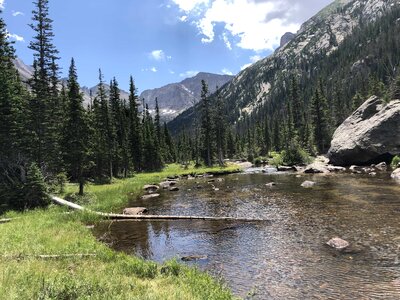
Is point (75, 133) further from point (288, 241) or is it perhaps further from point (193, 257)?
point (288, 241)

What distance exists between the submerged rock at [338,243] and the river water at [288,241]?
0.39 m

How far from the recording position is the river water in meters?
13.9

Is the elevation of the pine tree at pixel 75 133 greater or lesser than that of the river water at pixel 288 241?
greater

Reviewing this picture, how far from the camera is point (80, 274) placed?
1228cm

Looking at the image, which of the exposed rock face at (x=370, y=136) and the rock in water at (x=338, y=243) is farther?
the exposed rock face at (x=370, y=136)

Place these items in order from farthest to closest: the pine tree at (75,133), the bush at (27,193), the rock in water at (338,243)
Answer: the pine tree at (75,133) < the bush at (27,193) < the rock in water at (338,243)

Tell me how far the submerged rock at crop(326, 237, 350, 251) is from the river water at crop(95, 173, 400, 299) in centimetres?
39

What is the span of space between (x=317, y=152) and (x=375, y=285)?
297ft

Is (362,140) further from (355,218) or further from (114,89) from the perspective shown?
(114,89)

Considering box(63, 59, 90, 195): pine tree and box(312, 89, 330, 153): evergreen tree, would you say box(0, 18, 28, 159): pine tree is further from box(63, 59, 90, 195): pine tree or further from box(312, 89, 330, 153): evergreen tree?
box(312, 89, 330, 153): evergreen tree

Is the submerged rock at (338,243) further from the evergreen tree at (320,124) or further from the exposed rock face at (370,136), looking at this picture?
the evergreen tree at (320,124)

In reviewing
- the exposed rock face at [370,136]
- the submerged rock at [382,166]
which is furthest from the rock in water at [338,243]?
the exposed rock face at [370,136]

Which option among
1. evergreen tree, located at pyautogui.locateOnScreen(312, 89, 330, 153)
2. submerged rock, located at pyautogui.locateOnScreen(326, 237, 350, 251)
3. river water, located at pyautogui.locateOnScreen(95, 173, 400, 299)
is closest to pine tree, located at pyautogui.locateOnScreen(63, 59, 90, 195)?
river water, located at pyautogui.locateOnScreen(95, 173, 400, 299)

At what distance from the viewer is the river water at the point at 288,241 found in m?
13.9
